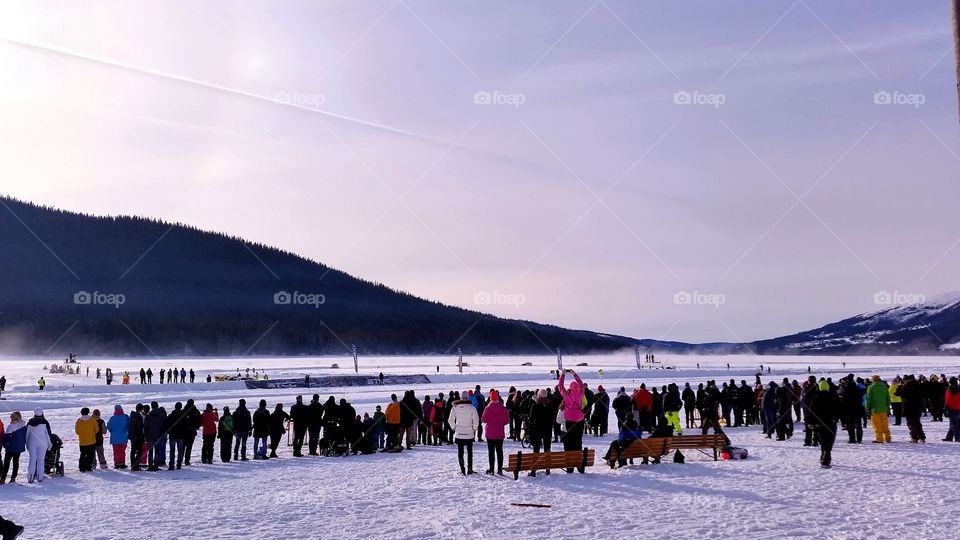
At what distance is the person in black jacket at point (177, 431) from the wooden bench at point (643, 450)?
8636 mm

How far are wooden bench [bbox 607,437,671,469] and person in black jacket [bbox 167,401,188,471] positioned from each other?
8.64 metres

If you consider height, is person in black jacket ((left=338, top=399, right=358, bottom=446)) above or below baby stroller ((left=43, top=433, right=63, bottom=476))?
above

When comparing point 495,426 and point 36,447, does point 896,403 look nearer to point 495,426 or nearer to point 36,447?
point 495,426

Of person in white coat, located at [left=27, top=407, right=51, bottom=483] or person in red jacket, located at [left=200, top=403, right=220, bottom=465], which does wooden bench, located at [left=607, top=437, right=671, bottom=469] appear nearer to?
person in red jacket, located at [left=200, top=403, right=220, bottom=465]

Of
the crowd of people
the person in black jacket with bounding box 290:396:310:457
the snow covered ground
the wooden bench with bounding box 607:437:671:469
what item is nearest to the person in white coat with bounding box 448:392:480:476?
the crowd of people

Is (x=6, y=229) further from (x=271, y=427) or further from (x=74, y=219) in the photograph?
(x=271, y=427)

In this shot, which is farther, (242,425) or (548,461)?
(242,425)

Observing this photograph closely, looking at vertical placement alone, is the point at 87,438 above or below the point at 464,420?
below

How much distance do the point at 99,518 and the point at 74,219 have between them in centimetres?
20656

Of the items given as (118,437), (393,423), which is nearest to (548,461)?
(393,423)

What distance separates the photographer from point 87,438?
16.0 metres

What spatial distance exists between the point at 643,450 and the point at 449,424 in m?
3.77

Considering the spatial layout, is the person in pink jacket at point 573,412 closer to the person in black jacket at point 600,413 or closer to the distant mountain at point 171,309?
the person in black jacket at point 600,413

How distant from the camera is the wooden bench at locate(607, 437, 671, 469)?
1501cm
